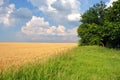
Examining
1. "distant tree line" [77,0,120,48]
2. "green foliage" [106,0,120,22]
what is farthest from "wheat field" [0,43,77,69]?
"green foliage" [106,0,120,22]

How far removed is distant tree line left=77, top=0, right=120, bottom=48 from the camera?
46.6m

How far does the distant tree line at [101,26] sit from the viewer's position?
153 ft

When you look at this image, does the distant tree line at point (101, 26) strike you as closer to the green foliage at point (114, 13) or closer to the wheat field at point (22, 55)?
the green foliage at point (114, 13)

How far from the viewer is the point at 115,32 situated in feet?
148

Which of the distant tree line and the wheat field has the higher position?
the distant tree line

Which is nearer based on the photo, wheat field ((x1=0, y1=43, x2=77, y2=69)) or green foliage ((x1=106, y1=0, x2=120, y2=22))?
wheat field ((x1=0, y1=43, x2=77, y2=69))

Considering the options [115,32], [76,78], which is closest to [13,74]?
[76,78]

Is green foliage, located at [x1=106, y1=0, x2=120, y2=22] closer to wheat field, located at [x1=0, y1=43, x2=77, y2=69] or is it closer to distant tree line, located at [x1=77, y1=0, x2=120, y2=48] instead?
distant tree line, located at [x1=77, y1=0, x2=120, y2=48]

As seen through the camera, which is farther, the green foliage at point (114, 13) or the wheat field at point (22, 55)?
the green foliage at point (114, 13)

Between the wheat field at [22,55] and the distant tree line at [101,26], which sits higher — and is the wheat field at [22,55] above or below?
below

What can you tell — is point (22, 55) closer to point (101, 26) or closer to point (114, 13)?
point (114, 13)

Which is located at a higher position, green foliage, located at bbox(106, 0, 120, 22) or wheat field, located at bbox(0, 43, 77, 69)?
green foliage, located at bbox(106, 0, 120, 22)

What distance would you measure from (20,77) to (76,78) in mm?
2537

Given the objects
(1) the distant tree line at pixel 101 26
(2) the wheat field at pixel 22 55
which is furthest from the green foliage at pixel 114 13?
(2) the wheat field at pixel 22 55
